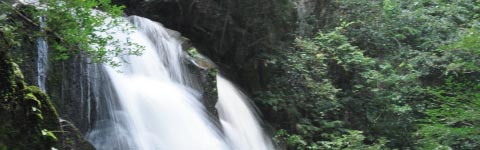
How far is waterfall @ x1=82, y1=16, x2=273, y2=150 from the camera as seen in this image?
254 inches

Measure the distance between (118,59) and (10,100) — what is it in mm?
3600

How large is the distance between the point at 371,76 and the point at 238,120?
11.8 ft

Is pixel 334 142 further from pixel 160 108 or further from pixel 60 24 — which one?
pixel 60 24

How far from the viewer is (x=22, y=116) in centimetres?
377

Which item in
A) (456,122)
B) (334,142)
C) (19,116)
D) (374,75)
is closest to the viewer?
(19,116)

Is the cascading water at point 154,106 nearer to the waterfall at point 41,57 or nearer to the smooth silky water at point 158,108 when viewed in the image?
the smooth silky water at point 158,108

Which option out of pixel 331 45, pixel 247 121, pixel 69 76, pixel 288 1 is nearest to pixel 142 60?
pixel 69 76

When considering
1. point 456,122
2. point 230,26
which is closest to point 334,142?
point 456,122

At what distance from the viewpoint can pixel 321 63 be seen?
11.4m

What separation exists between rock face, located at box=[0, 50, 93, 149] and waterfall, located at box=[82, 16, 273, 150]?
6.81 feet

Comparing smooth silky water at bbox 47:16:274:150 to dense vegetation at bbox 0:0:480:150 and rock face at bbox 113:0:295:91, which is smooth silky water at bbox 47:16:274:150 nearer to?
rock face at bbox 113:0:295:91

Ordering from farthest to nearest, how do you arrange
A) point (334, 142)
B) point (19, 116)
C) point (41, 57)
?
point (334, 142) < point (41, 57) < point (19, 116)

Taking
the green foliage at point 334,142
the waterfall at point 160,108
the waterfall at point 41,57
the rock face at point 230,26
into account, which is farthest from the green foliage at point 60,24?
the green foliage at point 334,142

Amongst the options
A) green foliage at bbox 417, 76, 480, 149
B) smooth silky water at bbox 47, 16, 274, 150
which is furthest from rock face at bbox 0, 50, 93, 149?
green foliage at bbox 417, 76, 480, 149
